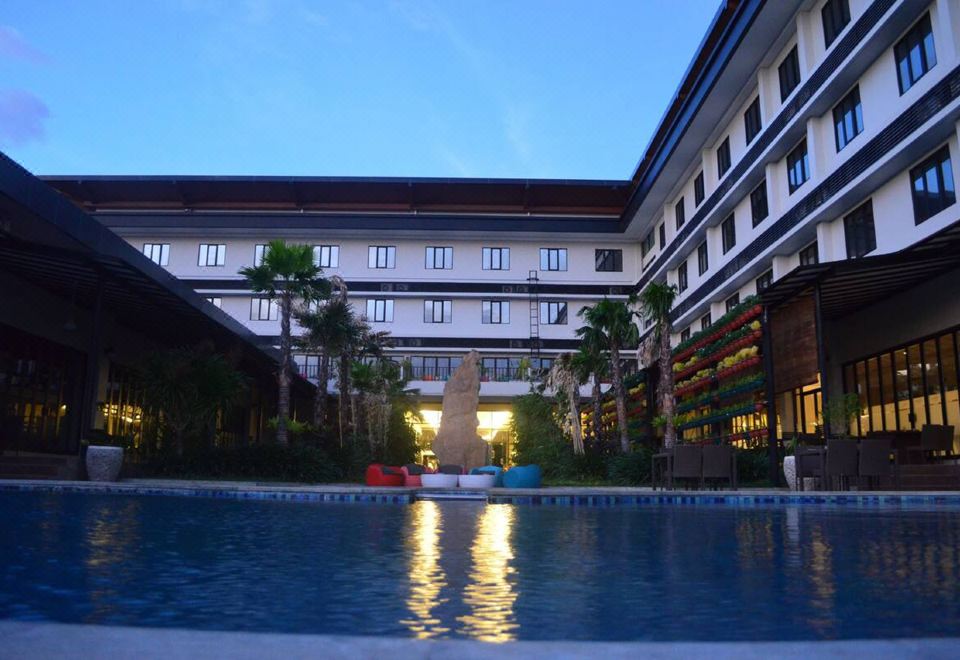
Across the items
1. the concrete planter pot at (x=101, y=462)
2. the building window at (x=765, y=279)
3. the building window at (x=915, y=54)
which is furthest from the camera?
the building window at (x=765, y=279)

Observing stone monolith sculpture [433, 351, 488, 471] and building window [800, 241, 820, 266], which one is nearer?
stone monolith sculpture [433, 351, 488, 471]

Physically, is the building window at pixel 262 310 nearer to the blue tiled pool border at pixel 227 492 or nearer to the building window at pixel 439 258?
the building window at pixel 439 258

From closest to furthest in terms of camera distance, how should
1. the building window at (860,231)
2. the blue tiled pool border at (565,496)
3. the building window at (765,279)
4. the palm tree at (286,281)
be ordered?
the blue tiled pool border at (565,496)
the building window at (860,231)
the palm tree at (286,281)
the building window at (765,279)

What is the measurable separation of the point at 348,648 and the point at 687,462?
12498mm

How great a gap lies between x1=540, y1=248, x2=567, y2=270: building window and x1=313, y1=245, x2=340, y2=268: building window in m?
10.6

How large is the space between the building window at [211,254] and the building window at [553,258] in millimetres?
16421

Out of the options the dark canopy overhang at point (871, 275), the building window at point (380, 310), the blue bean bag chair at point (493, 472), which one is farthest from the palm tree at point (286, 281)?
the building window at point (380, 310)

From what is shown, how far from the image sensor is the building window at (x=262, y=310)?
4016 centimetres

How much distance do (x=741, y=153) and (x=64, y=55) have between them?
2141 cm

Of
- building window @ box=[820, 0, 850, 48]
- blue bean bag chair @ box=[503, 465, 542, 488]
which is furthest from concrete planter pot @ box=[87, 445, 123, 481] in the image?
building window @ box=[820, 0, 850, 48]

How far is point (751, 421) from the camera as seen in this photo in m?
20.5

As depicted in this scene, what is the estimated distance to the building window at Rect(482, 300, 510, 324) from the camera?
134ft

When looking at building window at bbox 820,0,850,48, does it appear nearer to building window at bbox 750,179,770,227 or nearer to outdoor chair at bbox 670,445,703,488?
building window at bbox 750,179,770,227

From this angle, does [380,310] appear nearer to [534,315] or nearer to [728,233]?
[534,315]
